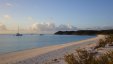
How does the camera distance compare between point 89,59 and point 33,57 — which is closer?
point 89,59

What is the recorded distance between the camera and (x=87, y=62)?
6.08 m

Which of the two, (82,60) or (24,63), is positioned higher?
(82,60)

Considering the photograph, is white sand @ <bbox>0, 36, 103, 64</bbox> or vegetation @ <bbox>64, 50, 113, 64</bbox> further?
white sand @ <bbox>0, 36, 103, 64</bbox>

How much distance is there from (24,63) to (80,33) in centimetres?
18733

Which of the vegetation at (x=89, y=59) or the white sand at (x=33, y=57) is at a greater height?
the vegetation at (x=89, y=59)

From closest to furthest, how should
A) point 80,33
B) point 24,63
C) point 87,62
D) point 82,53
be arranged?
point 87,62 < point 82,53 < point 24,63 < point 80,33

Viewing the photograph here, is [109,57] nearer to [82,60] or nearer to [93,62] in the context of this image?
[93,62]

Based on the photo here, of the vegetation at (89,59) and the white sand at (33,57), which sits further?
the white sand at (33,57)

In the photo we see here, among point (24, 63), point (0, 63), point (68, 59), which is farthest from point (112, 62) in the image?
point (0, 63)

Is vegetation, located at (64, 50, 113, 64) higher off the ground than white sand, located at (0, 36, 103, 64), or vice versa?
vegetation, located at (64, 50, 113, 64)

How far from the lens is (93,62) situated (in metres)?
5.75

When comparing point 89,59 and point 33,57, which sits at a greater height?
point 89,59

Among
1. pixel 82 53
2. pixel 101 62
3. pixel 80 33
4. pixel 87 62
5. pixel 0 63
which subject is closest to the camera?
pixel 101 62

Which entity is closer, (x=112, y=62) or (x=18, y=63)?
(x=112, y=62)
